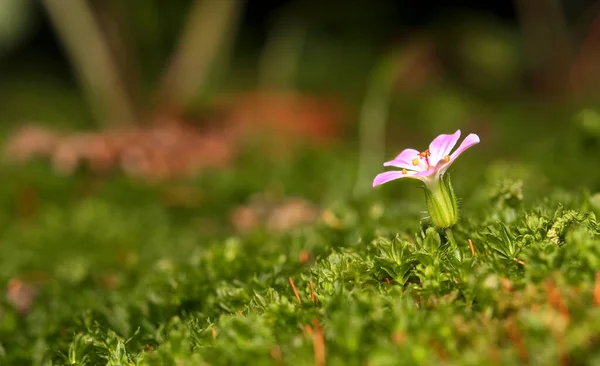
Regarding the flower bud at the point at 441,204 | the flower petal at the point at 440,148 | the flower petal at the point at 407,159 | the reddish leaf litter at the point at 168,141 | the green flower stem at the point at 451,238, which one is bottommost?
the reddish leaf litter at the point at 168,141

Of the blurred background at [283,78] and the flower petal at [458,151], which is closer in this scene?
the flower petal at [458,151]

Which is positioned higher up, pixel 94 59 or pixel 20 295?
pixel 94 59

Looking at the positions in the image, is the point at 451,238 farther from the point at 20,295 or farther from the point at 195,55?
the point at 195,55

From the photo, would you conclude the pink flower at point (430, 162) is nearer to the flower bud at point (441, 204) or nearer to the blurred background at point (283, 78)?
the flower bud at point (441, 204)

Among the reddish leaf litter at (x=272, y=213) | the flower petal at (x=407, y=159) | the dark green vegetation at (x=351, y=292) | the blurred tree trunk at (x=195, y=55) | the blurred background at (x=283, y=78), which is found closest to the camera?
the dark green vegetation at (x=351, y=292)

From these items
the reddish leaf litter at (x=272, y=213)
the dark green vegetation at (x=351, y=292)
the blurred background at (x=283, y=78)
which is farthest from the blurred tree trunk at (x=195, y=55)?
the dark green vegetation at (x=351, y=292)

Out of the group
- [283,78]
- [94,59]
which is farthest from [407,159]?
[283,78]

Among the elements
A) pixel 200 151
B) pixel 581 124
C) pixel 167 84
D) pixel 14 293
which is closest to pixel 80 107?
pixel 167 84

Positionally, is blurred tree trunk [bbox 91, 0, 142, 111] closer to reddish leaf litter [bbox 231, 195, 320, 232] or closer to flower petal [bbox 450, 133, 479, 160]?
reddish leaf litter [bbox 231, 195, 320, 232]
